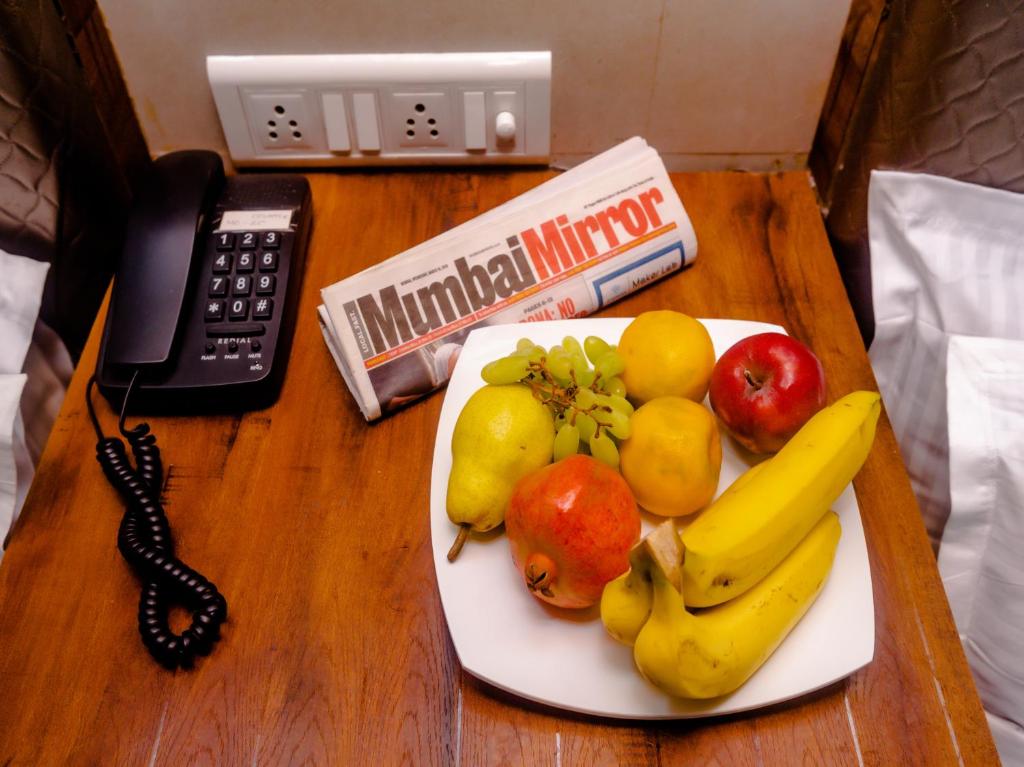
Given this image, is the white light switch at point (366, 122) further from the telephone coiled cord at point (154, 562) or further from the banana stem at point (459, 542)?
the banana stem at point (459, 542)

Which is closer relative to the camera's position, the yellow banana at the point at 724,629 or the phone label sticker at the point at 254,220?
the yellow banana at the point at 724,629

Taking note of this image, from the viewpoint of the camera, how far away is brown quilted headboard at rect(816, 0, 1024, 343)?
28.3 inches

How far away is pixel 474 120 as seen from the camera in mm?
855

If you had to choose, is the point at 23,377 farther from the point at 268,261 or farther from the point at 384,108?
the point at 384,108

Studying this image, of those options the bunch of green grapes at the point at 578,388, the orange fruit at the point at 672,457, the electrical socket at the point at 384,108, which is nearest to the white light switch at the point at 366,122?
the electrical socket at the point at 384,108

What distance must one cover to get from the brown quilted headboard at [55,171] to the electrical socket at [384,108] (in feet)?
0.47

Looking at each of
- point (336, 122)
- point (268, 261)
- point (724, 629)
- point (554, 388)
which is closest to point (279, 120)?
point (336, 122)

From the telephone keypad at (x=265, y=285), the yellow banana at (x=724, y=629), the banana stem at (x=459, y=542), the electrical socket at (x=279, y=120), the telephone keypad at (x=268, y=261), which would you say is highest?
the electrical socket at (x=279, y=120)

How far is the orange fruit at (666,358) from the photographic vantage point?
62cm

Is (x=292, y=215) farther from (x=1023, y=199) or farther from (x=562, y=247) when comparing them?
(x=1023, y=199)

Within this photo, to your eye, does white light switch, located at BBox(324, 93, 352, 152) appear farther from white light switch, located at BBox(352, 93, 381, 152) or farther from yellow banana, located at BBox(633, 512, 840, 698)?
yellow banana, located at BBox(633, 512, 840, 698)

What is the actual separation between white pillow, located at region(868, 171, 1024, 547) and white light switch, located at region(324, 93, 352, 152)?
0.57 m

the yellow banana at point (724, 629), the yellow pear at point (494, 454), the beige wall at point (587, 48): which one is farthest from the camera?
the beige wall at point (587, 48)

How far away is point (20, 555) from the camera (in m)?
0.64
